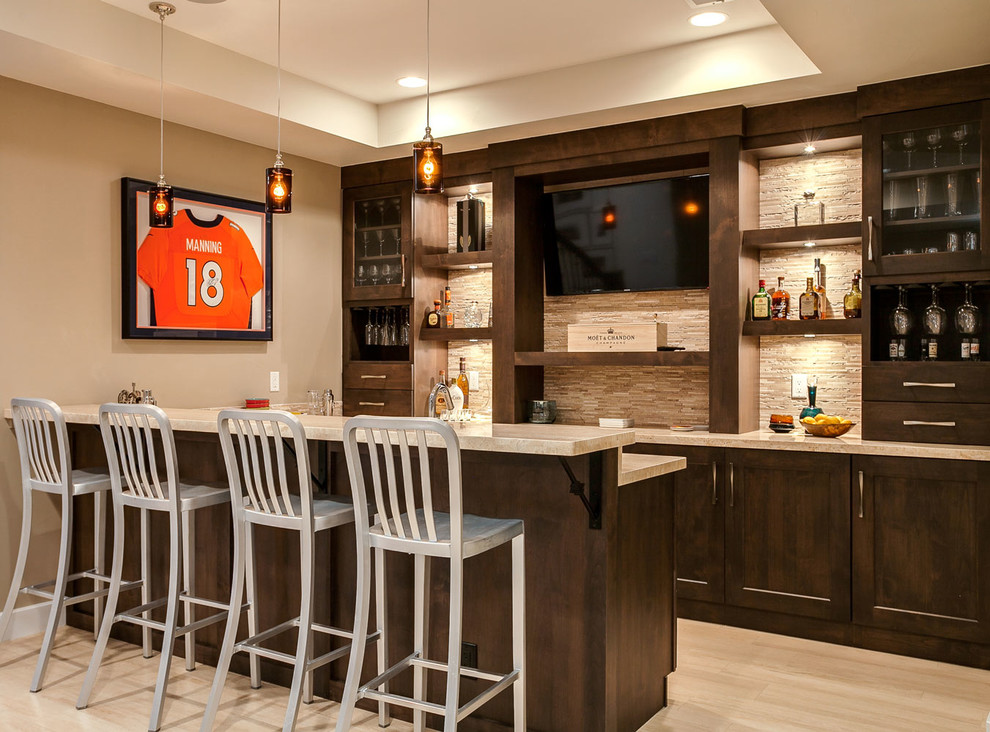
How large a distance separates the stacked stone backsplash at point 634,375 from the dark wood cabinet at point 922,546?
3.81ft

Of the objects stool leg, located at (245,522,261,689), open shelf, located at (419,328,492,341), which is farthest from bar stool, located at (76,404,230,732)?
open shelf, located at (419,328,492,341)

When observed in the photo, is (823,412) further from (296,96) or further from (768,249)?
(296,96)

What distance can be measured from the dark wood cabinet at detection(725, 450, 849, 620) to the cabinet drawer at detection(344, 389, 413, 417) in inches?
87.2

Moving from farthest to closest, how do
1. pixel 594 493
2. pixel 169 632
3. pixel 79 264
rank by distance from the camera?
1. pixel 79 264
2. pixel 169 632
3. pixel 594 493

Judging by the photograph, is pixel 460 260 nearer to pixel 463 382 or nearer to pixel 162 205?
pixel 463 382

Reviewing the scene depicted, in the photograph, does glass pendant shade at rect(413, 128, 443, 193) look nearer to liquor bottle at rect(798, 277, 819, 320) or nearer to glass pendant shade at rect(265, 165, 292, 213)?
glass pendant shade at rect(265, 165, 292, 213)

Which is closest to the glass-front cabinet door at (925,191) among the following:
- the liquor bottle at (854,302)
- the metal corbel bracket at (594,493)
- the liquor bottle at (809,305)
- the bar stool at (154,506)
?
the liquor bottle at (854,302)

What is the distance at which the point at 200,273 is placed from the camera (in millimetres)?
4719

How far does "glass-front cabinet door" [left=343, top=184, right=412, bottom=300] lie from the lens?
Answer: 5469 mm

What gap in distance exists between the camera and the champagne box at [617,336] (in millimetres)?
4621

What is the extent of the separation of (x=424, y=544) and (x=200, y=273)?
9.67ft

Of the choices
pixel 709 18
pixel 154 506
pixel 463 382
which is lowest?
pixel 154 506

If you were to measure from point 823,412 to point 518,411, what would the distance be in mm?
1716

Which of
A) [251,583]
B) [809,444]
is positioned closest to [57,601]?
[251,583]
